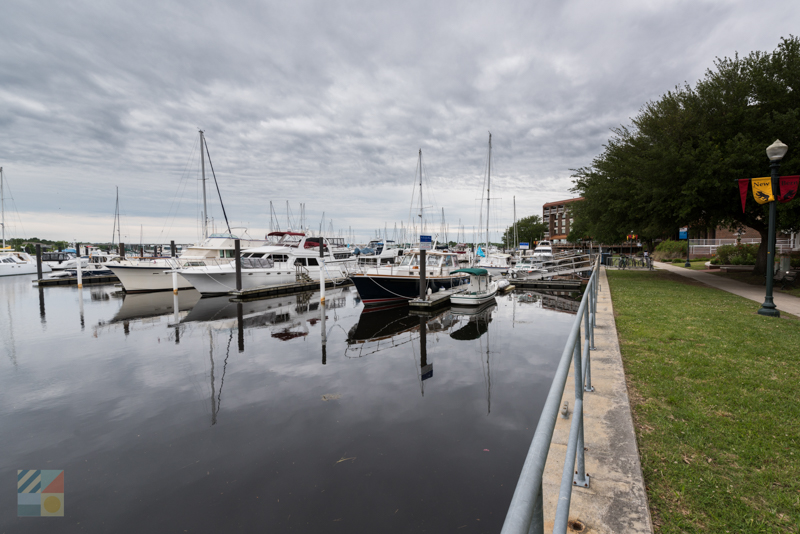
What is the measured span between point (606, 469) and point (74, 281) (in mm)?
45298

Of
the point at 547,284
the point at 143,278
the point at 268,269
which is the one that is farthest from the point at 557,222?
the point at 143,278

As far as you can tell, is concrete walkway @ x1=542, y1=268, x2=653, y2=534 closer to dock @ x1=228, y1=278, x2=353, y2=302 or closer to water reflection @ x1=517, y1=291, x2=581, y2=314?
water reflection @ x1=517, y1=291, x2=581, y2=314

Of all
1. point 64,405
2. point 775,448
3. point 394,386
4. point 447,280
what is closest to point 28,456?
point 64,405

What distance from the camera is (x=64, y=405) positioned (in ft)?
26.6

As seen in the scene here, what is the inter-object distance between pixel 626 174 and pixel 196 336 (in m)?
22.3

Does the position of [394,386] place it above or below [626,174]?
below

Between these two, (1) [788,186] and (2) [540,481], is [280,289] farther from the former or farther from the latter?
(2) [540,481]

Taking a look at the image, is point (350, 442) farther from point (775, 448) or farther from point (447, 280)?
point (447, 280)

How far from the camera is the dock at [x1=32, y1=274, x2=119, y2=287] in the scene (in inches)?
1339

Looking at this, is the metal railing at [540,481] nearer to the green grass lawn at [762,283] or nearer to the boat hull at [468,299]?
the boat hull at [468,299]

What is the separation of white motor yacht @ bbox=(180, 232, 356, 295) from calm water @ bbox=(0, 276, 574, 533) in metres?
11.1

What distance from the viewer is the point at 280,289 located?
91.0 ft

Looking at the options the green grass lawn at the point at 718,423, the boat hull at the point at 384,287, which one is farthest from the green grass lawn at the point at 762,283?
the boat hull at the point at 384,287

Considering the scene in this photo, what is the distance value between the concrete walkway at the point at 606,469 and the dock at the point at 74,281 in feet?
138
